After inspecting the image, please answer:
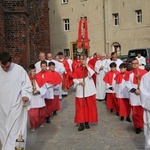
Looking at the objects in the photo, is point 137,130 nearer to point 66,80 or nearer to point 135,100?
point 135,100

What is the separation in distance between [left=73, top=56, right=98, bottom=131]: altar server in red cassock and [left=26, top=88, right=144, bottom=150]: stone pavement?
0.85 ft

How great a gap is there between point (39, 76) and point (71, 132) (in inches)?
69.3

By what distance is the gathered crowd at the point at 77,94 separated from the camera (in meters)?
5.37

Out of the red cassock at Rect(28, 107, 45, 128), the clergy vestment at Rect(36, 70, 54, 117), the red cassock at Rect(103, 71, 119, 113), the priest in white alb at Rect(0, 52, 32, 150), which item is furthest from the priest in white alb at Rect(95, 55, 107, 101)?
the priest in white alb at Rect(0, 52, 32, 150)

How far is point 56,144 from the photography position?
6.89 meters

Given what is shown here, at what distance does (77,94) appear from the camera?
27.1 feet

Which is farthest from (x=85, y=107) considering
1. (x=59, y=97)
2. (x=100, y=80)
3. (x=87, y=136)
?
(x=100, y=80)

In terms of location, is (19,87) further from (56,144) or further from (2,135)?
(56,144)

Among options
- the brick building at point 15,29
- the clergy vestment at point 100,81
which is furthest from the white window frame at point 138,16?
the brick building at point 15,29

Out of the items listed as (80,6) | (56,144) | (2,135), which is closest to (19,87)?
(2,135)

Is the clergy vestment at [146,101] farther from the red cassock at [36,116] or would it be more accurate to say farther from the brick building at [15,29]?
the brick building at [15,29]

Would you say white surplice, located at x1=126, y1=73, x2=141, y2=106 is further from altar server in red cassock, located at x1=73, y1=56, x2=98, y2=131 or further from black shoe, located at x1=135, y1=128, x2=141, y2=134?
altar server in red cassock, located at x1=73, y1=56, x2=98, y2=131

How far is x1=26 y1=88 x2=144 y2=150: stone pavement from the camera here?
6.66 m

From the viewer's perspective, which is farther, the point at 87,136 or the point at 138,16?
the point at 138,16
